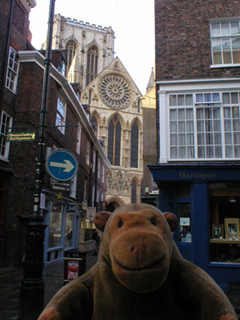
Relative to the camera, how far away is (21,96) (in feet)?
43.0

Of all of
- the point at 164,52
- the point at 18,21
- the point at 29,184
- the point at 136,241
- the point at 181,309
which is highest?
the point at 18,21

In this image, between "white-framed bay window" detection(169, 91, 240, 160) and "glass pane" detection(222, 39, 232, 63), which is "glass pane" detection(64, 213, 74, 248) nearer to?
"white-framed bay window" detection(169, 91, 240, 160)

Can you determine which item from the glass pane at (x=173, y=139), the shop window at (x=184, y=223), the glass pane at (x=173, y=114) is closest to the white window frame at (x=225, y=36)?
the glass pane at (x=173, y=114)

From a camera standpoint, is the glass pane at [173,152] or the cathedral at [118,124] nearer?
the glass pane at [173,152]

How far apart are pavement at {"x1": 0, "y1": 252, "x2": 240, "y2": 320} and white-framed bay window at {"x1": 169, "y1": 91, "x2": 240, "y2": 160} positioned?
4478mm

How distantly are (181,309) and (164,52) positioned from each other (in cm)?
1023

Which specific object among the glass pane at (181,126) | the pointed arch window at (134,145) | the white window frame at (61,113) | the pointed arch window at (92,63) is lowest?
the glass pane at (181,126)

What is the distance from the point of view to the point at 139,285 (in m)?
1.75

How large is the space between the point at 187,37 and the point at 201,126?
340cm

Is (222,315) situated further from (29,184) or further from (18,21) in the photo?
(18,21)

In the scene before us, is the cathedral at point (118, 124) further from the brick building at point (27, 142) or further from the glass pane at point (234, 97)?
the glass pane at point (234, 97)

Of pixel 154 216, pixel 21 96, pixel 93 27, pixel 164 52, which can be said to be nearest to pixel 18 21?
pixel 21 96

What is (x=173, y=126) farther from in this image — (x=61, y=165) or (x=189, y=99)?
(x=61, y=165)

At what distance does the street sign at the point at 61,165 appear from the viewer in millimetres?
6648
